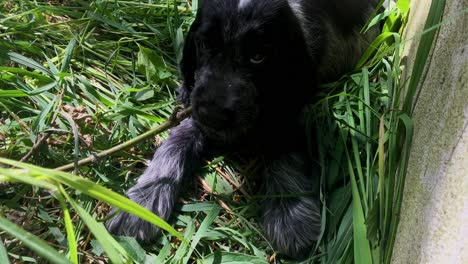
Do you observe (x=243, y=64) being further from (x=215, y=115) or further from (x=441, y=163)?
(x=441, y=163)

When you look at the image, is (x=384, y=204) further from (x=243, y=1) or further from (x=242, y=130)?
(x=243, y=1)

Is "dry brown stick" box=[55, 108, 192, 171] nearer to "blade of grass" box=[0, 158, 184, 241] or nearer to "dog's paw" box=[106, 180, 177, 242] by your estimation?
"dog's paw" box=[106, 180, 177, 242]

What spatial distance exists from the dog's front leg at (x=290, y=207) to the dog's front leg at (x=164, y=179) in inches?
13.3

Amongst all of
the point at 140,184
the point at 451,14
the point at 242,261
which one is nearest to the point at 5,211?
the point at 140,184

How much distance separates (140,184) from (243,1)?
0.84 metres

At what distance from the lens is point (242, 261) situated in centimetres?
183

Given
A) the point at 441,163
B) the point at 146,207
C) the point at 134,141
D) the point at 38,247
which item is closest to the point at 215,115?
the point at 134,141

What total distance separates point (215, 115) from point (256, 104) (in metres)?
0.21

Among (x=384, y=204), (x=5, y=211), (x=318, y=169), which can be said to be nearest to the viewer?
(x=384, y=204)

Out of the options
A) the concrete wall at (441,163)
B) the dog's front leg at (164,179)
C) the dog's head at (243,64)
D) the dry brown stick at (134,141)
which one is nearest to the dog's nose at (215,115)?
the dog's head at (243,64)

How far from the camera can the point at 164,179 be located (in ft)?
6.80

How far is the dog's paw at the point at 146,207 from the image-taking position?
1.91 meters

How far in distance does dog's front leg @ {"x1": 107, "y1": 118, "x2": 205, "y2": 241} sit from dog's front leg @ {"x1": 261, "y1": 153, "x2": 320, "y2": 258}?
1.10ft

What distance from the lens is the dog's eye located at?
6.45 ft
